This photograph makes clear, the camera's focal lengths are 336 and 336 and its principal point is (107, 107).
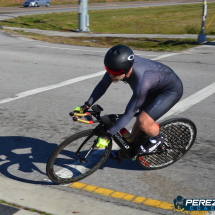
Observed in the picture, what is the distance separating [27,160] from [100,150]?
1.20 metres

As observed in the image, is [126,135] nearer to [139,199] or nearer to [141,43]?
[139,199]

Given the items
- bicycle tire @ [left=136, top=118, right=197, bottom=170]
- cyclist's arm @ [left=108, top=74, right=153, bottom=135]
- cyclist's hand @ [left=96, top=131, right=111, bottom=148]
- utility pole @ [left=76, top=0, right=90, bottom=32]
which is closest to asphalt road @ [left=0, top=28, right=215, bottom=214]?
bicycle tire @ [left=136, top=118, right=197, bottom=170]

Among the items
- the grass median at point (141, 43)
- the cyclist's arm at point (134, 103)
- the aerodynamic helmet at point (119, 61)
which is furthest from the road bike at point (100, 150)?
the grass median at point (141, 43)

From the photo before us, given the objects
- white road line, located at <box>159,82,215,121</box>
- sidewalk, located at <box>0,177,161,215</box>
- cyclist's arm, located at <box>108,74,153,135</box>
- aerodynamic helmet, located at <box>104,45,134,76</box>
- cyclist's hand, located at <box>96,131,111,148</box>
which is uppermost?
aerodynamic helmet, located at <box>104,45,134,76</box>

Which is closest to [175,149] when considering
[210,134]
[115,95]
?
[210,134]

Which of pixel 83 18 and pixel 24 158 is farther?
pixel 83 18

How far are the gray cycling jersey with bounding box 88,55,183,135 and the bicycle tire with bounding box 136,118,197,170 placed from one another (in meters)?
0.49

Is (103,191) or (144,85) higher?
(144,85)

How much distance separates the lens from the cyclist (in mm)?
3744

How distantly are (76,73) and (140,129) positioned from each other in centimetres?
606

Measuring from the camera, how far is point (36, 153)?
522 cm

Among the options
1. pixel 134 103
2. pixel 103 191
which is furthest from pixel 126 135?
pixel 103 191

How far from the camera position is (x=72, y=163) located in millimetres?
4688

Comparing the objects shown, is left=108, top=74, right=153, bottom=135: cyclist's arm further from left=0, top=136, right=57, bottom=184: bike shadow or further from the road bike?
left=0, top=136, right=57, bottom=184: bike shadow
